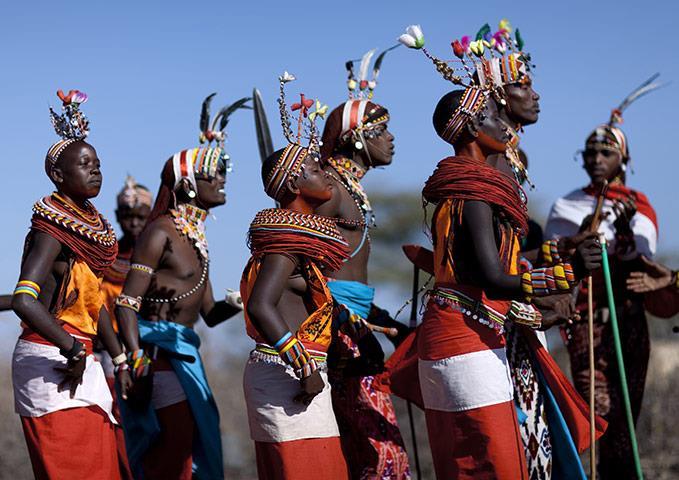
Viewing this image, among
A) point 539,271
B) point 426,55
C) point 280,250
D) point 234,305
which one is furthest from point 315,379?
point 234,305

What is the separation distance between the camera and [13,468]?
33.9ft

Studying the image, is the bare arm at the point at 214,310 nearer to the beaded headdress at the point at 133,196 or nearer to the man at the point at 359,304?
the man at the point at 359,304

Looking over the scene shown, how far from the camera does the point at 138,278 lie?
6.82m

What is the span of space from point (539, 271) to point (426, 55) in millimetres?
1546

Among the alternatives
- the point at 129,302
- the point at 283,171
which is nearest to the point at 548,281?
the point at 283,171

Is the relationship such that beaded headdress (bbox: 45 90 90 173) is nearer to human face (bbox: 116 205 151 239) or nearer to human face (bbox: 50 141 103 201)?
human face (bbox: 50 141 103 201)

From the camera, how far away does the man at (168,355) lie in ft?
22.4

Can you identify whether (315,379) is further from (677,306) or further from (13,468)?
(13,468)

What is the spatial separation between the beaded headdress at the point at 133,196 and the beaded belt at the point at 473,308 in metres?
4.73

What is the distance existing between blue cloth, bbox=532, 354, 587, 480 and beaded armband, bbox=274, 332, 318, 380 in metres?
1.36

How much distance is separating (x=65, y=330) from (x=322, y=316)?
1.40 metres

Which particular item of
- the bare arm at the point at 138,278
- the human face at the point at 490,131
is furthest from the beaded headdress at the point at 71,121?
the human face at the point at 490,131

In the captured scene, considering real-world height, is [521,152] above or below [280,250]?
above

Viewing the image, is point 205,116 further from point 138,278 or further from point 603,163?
point 603,163
